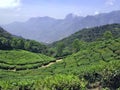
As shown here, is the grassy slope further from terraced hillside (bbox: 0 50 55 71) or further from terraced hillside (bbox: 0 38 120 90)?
terraced hillside (bbox: 0 50 55 71)

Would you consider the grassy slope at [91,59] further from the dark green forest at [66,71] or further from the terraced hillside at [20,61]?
the terraced hillside at [20,61]

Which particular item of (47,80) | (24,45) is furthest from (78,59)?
(24,45)

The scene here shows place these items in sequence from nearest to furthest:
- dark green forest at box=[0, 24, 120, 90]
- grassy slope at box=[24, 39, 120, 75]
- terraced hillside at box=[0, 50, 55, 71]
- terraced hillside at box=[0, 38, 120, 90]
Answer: terraced hillside at box=[0, 38, 120, 90], dark green forest at box=[0, 24, 120, 90], grassy slope at box=[24, 39, 120, 75], terraced hillside at box=[0, 50, 55, 71]

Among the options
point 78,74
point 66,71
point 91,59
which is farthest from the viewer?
point 91,59

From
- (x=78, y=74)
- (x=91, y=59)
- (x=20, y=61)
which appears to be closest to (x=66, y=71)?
(x=78, y=74)

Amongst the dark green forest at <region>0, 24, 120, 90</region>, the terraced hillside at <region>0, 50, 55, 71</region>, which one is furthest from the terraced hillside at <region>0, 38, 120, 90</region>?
the terraced hillside at <region>0, 50, 55, 71</region>

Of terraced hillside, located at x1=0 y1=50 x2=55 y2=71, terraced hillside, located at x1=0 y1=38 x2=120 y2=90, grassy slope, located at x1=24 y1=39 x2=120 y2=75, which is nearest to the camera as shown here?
terraced hillside, located at x1=0 y1=38 x2=120 y2=90

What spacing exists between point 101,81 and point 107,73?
366 cm

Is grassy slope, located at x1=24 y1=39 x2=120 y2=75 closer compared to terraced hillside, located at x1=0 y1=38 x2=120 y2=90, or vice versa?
terraced hillside, located at x1=0 y1=38 x2=120 y2=90

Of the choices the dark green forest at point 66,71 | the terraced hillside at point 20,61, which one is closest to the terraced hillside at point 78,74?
the dark green forest at point 66,71

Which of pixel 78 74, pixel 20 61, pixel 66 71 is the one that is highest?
pixel 20 61

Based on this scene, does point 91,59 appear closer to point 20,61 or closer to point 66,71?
point 66,71

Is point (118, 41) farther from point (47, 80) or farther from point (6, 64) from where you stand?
point (47, 80)

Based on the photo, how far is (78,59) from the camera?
452ft
